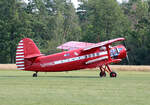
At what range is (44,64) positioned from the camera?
27.6m

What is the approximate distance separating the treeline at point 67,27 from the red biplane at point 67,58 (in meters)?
29.4

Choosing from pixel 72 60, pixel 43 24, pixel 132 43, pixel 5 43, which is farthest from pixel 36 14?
pixel 72 60

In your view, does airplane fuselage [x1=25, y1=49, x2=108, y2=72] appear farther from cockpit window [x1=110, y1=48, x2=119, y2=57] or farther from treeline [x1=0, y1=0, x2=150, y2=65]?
treeline [x1=0, y1=0, x2=150, y2=65]

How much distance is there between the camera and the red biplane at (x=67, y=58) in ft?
90.3

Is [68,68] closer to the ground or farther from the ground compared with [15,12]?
closer to the ground

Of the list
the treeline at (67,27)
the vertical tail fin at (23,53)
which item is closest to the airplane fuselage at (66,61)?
the vertical tail fin at (23,53)

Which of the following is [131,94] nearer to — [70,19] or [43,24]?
[43,24]

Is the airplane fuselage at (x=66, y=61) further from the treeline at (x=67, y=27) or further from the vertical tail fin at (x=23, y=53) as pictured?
the treeline at (x=67, y=27)

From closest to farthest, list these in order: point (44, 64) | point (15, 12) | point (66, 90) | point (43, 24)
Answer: point (66, 90), point (44, 64), point (15, 12), point (43, 24)

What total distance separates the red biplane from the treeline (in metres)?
29.4

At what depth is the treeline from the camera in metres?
64.2

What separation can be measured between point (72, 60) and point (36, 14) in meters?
61.7

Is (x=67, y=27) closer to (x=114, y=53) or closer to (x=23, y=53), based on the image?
(x=114, y=53)

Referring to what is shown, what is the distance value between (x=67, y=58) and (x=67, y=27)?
66787 millimetres
